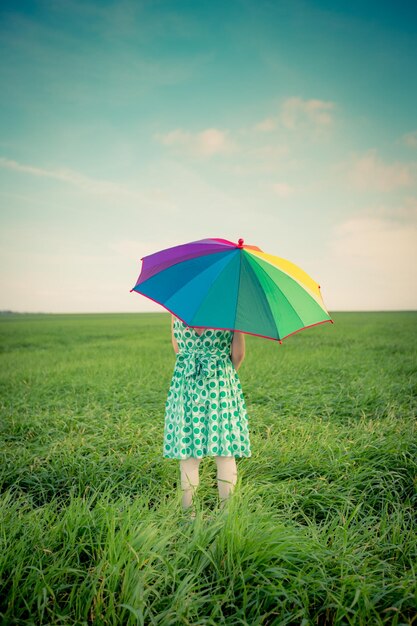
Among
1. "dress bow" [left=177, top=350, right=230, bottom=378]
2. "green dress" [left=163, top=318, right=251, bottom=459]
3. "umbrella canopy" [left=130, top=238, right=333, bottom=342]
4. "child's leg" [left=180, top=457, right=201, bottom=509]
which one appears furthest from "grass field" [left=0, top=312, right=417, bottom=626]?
"umbrella canopy" [left=130, top=238, right=333, bottom=342]

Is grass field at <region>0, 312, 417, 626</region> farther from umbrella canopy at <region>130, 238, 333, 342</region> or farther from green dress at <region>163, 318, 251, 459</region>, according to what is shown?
umbrella canopy at <region>130, 238, 333, 342</region>

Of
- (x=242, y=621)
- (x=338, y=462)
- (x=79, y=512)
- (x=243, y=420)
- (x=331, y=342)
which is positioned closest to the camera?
(x=242, y=621)

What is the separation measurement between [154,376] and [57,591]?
21.9 ft

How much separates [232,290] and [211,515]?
1.54 meters

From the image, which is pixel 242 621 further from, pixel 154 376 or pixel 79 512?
pixel 154 376

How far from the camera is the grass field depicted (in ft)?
6.72

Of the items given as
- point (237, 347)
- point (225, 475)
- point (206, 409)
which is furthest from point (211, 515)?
point (237, 347)

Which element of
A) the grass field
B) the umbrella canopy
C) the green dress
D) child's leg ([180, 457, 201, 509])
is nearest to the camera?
the grass field

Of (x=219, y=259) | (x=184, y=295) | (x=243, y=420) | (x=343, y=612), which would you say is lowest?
(x=343, y=612)

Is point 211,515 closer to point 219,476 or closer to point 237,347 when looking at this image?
point 219,476

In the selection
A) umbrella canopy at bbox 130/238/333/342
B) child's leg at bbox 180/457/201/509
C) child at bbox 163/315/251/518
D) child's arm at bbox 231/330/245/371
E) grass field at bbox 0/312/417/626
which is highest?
umbrella canopy at bbox 130/238/333/342

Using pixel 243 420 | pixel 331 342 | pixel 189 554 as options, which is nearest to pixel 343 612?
pixel 189 554

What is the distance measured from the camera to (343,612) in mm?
2049

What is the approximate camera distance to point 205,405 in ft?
9.50
